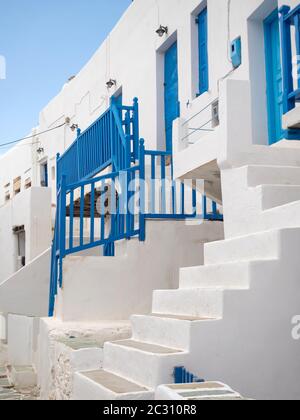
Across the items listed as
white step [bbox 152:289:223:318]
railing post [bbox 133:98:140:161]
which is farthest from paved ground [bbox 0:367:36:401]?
railing post [bbox 133:98:140:161]

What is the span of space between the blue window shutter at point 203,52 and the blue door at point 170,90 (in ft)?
2.99

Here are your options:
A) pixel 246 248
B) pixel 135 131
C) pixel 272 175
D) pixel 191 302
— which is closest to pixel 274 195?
pixel 272 175

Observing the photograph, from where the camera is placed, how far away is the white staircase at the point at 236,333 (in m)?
3.98

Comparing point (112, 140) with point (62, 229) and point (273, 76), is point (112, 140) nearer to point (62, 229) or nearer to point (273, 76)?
point (62, 229)

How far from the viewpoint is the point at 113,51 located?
13562 mm

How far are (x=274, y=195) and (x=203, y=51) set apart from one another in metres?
5.15

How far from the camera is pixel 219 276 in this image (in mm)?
4664

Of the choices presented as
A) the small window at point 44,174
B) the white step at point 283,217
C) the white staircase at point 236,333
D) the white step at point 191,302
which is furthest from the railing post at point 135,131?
the small window at point 44,174

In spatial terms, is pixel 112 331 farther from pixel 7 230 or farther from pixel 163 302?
pixel 7 230

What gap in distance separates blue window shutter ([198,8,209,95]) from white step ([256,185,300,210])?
4562 millimetres
